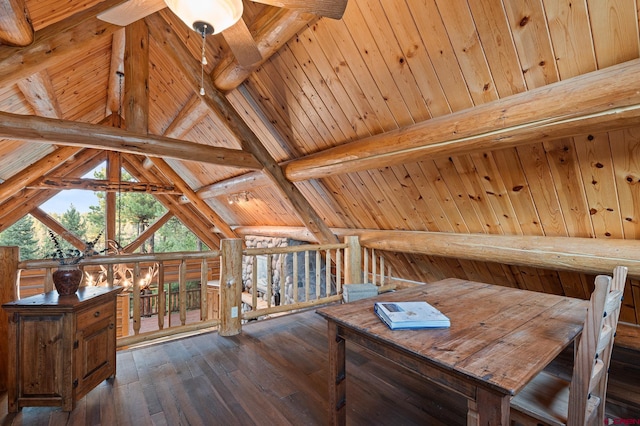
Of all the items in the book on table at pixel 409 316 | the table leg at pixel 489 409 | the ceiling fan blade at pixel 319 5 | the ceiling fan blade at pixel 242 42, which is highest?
the ceiling fan blade at pixel 242 42

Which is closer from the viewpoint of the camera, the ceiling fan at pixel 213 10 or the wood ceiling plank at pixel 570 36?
the ceiling fan at pixel 213 10

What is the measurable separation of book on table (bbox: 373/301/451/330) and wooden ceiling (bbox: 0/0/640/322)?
1348 millimetres

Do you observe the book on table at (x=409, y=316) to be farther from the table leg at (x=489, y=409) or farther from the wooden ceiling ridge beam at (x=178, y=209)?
the wooden ceiling ridge beam at (x=178, y=209)

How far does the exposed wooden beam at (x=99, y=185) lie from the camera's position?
591 centimetres

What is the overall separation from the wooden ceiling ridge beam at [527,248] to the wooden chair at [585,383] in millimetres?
1155

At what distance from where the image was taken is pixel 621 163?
1.91 meters

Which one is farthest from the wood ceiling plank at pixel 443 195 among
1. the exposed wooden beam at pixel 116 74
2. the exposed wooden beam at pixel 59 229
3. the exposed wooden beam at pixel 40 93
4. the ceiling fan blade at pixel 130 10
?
the exposed wooden beam at pixel 59 229

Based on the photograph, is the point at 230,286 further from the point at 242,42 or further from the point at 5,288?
the point at 242,42

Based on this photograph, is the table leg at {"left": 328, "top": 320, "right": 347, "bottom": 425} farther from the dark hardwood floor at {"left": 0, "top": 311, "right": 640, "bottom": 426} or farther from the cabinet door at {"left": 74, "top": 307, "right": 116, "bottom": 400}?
the cabinet door at {"left": 74, "top": 307, "right": 116, "bottom": 400}

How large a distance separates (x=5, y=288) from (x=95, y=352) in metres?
0.72

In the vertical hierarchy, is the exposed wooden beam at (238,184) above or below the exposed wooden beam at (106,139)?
below

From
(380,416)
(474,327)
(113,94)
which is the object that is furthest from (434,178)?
(113,94)

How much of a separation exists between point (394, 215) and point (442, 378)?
2.78 meters

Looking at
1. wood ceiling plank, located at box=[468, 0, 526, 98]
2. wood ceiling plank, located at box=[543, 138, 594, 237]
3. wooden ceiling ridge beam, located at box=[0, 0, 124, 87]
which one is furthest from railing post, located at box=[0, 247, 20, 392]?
wood ceiling plank, located at box=[543, 138, 594, 237]
